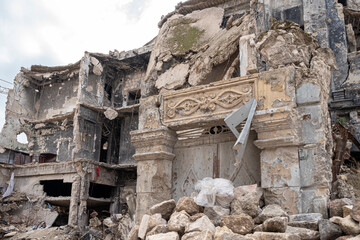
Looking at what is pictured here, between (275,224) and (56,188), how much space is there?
1843cm

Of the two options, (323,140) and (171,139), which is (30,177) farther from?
(323,140)

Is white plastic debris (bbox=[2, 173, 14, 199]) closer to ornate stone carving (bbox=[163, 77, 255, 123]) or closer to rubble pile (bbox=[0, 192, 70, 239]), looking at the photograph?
rubble pile (bbox=[0, 192, 70, 239])

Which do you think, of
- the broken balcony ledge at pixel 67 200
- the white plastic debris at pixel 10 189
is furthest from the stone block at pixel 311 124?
the white plastic debris at pixel 10 189

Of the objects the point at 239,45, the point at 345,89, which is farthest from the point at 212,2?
the point at 239,45

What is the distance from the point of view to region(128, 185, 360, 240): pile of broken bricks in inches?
131

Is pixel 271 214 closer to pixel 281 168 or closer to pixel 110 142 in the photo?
pixel 281 168

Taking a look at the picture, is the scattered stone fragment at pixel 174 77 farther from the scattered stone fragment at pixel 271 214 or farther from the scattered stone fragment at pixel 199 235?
the scattered stone fragment at pixel 199 235

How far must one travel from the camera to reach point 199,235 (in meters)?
3.48

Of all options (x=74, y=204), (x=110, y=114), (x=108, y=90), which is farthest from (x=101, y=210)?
(x=108, y=90)

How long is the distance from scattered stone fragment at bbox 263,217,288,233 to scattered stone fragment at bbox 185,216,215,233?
56 centimetres

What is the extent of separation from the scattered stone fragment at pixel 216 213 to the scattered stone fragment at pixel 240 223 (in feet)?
0.75

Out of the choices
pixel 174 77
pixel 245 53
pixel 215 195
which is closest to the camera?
pixel 215 195

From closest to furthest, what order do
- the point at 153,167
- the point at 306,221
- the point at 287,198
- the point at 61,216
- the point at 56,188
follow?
1. the point at 306,221
2. the point at 287,198
3. the point at 153,167
4. the point at 61,216
5. the point at 56,188

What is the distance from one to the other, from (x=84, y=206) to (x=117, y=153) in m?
4.40
